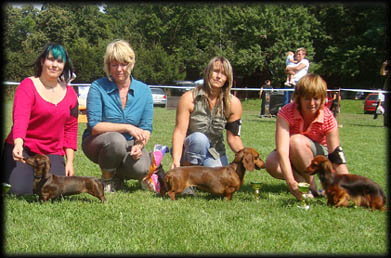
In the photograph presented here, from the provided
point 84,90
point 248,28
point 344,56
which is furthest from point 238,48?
point 84,90

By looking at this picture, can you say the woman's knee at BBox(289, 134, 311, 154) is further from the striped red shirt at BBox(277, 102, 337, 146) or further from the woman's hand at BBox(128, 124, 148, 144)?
the woman's hand at BBox(128, 124, 148, 144)

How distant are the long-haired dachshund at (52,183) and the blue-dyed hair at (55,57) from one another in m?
0.87

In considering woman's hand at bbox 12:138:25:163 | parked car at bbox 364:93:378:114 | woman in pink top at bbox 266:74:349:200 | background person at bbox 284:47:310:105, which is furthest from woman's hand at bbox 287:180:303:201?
parked car at bbox 364:93:378:114

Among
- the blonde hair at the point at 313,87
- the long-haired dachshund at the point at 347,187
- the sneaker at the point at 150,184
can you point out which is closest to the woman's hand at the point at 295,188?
the long-haired dachshund at the point at 347,187

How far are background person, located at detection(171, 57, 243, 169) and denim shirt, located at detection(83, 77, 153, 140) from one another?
1.12 feet

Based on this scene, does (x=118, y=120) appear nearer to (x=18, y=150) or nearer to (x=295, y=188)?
(x=18, y=150)

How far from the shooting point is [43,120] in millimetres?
3850

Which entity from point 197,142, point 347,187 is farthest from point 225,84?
point 347,187

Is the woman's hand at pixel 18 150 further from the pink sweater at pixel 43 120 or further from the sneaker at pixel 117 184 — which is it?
the sneaker at pixel 117 184

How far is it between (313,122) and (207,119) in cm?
106

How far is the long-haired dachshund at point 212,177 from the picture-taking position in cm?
382

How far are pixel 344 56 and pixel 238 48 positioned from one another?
1044cm

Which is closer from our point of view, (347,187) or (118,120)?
(347,187)

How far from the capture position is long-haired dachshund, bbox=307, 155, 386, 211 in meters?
3.54
